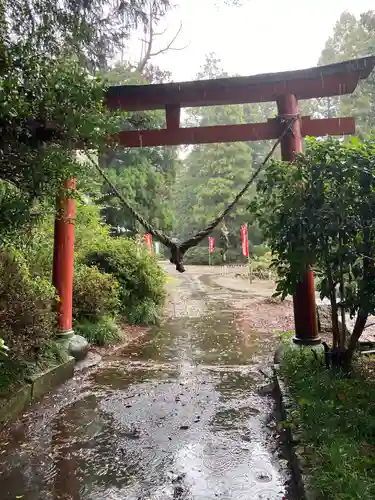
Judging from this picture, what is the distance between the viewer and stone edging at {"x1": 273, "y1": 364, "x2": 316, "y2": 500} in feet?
7.98

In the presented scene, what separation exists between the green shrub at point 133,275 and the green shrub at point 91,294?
1099mm

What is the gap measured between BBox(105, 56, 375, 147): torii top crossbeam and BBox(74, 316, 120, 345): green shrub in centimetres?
298

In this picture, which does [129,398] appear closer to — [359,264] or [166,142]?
[359,264]

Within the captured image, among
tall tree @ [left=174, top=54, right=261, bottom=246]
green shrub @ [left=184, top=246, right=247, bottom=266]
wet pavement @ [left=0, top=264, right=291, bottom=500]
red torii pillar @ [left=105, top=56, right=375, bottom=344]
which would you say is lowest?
wet pavement @ [left=0, top=264, right=291, bottom=500]

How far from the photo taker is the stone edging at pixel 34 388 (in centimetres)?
380

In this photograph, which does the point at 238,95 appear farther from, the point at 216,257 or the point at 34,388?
the point at 216,257

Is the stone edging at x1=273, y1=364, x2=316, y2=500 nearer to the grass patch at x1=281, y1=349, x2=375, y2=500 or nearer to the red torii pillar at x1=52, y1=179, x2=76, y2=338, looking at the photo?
the grass patch at x1=281, y1=349, x2=375, y2=500

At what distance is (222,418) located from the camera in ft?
13.0

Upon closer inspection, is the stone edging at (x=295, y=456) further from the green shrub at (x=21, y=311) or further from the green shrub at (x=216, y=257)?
the green shrub at (x=216, y=257)

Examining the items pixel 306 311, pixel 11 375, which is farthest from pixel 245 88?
pixel 11 375

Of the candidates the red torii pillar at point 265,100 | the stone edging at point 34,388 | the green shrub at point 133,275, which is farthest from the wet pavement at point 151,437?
the green shrub at point 133,275

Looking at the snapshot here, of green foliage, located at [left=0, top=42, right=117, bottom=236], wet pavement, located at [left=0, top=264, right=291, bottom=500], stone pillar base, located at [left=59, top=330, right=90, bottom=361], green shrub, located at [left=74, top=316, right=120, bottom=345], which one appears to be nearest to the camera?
wet pavement, located at [left=0, top=264, right=291, bottom=500]

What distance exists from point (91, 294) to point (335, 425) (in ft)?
15.5

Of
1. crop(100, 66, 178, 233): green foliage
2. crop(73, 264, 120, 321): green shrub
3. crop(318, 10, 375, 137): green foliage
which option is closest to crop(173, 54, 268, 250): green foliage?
crop(318, 10, 375, 137): green foliage
